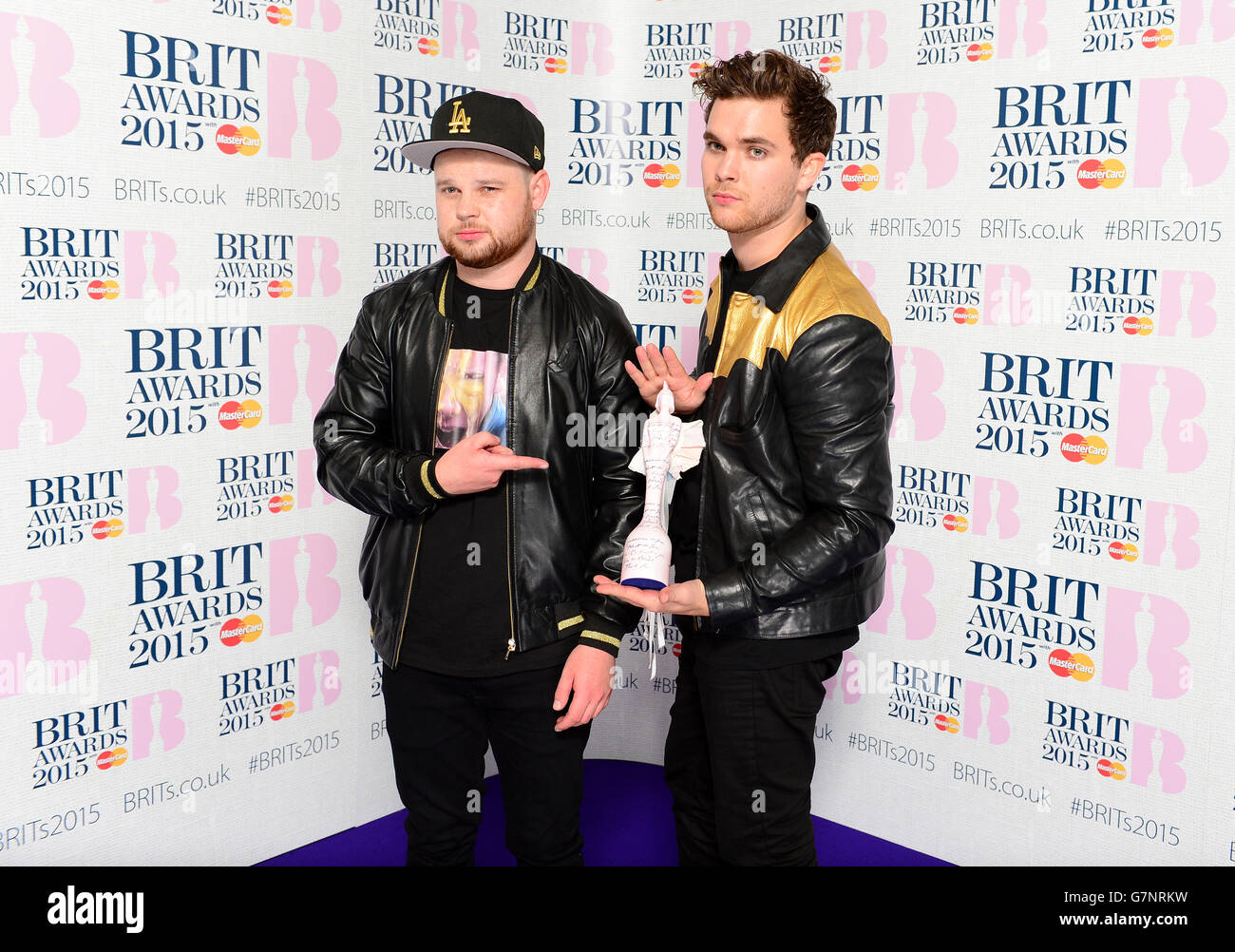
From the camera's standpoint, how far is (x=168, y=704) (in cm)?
284

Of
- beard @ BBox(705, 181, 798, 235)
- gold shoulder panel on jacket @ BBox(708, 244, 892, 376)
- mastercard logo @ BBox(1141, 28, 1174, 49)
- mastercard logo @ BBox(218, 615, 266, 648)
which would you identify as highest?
mastercard logo @ BBox(1141, 28, 1174, 49)

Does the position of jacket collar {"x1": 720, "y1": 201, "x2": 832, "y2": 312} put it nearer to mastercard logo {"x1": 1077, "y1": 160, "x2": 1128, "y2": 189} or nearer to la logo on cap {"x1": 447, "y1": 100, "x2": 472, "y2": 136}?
la logo on cap {"x1": 447, "y1": 100, "x2": 472, "y2": 136}

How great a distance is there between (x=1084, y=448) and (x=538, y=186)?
155 cm

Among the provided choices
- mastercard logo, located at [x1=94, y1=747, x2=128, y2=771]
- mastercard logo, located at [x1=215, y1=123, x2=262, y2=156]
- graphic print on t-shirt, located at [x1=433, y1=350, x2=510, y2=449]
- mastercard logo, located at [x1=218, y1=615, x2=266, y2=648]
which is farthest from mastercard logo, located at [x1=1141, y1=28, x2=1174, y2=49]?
mastercard logo, located at [x1=94, y1=747, x2=128, y2=771]

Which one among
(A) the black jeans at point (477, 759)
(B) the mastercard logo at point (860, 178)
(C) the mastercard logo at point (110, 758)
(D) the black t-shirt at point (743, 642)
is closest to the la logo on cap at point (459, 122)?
(D) the black t-shirt at point (743, 642)

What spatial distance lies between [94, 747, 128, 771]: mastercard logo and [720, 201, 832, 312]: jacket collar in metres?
1.86

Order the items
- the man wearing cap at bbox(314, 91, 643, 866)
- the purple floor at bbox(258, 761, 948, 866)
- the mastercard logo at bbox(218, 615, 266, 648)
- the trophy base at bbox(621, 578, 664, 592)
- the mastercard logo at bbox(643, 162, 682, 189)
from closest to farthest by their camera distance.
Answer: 1. the trophy base at bbox(621, 578, 664, 592)
2. the man wearing cap at bbox(314, 91, 643, 866)
3. the mastercard logo at bbox(218, 615, 266, 648)
4. the purple floor at bbox(258, 761, 948, 866)
5. the mastercard logo at bbox(643, 162, 682, 189)

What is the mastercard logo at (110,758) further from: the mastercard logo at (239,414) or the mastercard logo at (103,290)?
the mastercard logo at (103,290)

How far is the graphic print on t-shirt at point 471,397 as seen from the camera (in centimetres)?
213

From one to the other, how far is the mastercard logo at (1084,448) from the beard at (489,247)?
155cm

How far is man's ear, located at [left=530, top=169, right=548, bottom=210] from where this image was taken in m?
2.13

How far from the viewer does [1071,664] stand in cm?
293

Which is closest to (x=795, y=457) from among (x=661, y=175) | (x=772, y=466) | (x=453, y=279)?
(x=772, y=466)
